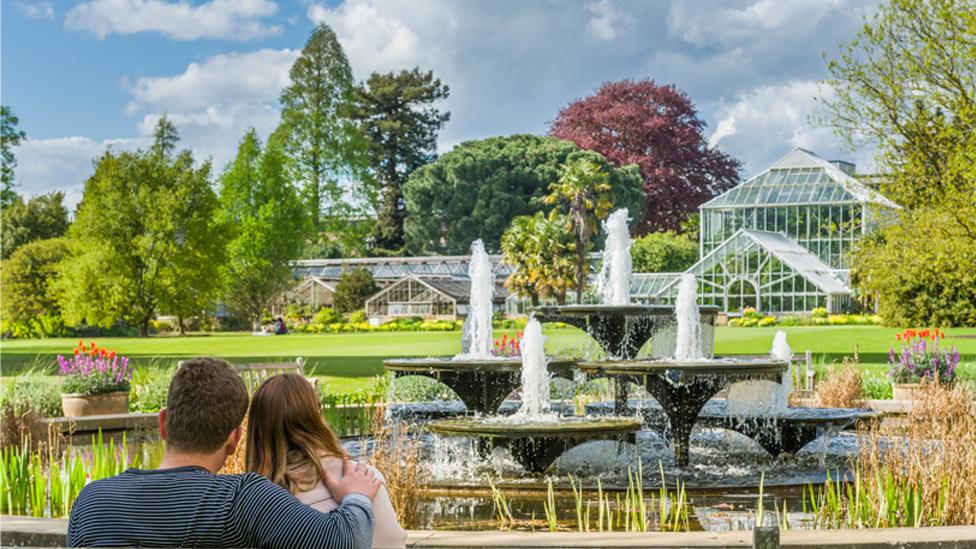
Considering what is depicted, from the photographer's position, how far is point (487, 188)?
213 ft

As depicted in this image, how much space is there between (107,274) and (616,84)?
36.6 meters

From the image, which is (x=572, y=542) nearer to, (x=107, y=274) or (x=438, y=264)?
(x=107, y=274)

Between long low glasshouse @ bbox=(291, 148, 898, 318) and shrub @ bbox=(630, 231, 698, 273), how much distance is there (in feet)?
12.0

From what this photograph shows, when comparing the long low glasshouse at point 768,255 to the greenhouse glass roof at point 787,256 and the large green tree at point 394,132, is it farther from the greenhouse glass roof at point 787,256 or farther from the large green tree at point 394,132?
the large green tree at point 394,132

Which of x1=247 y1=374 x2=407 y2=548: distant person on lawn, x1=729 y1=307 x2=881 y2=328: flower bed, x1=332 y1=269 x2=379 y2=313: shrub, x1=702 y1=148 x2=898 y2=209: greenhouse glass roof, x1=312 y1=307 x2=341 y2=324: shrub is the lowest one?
x1=247 y1=374 x2=407 y2=548: distant person on lawn

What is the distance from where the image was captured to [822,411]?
33.4ft

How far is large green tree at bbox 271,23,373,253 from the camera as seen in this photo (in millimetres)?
58625

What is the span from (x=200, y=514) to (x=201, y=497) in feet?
0.14

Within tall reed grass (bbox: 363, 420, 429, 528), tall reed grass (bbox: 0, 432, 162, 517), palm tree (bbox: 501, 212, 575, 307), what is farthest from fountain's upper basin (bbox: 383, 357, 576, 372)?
palm tree (bbox: 501, 212, 575, 307)

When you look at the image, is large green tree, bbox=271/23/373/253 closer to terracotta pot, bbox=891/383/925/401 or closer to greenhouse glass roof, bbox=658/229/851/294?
greenhouse glass roof, bbox=658/229/851/294

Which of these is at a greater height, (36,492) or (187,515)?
(187,515)

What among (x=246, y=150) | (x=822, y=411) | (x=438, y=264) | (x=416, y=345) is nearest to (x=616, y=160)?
(x=438, y=264)

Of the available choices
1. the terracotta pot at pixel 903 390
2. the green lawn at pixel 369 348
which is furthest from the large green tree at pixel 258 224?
the terracotta pot at pixel 903 390

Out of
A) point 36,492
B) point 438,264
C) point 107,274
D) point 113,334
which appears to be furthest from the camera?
point 438,264
